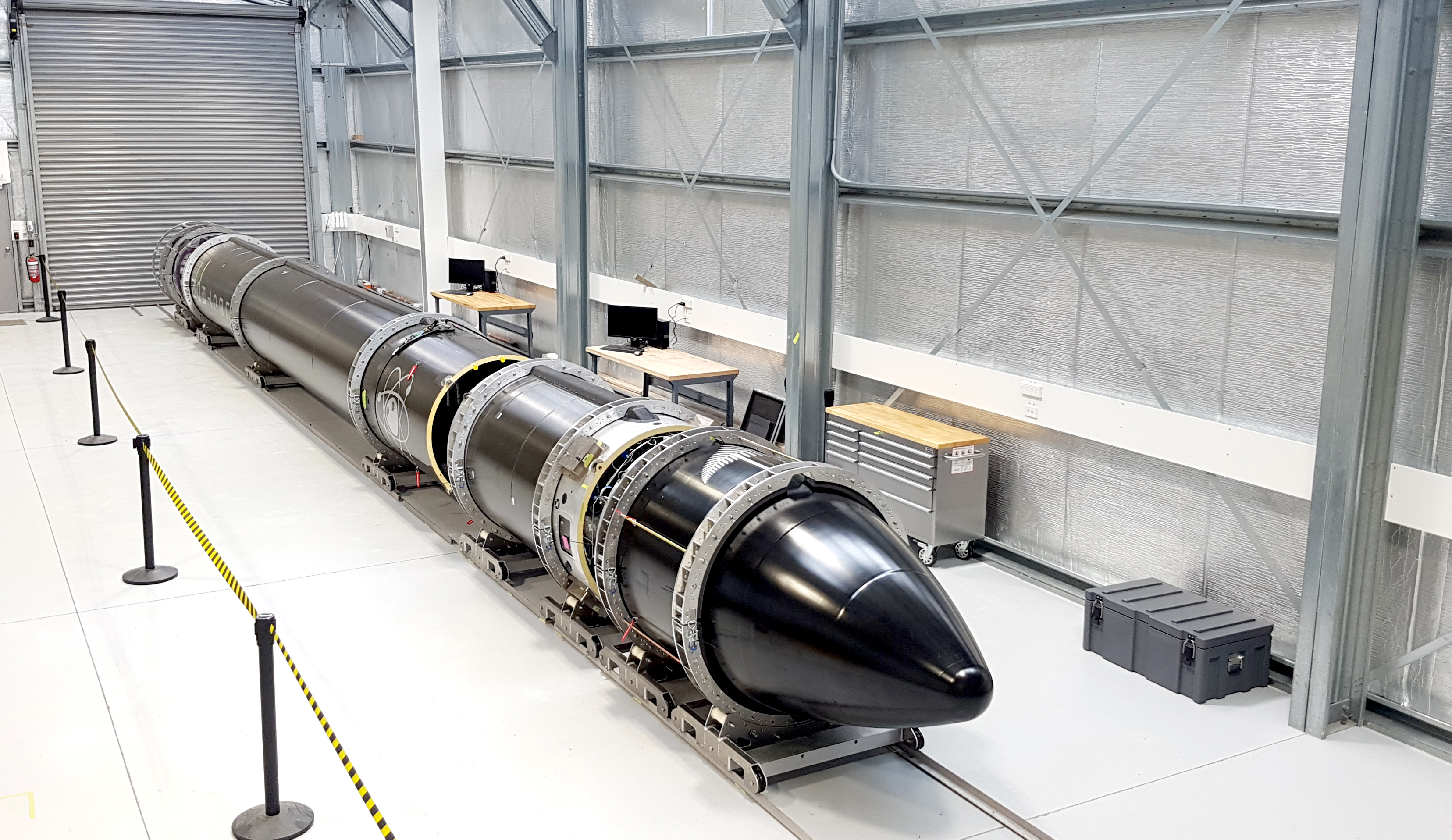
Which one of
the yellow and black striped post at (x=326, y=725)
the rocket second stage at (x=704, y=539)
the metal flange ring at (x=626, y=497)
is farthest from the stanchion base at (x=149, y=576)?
the metal flange ring at (x=626, y=497)

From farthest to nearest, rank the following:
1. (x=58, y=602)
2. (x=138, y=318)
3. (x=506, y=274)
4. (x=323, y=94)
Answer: (x=323, y=94), (x=138, y=318), (x=506, y=274), (x=58, y=602)

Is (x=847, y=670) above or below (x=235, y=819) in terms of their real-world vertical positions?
above

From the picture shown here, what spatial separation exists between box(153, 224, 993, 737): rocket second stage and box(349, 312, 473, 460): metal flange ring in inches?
22.7

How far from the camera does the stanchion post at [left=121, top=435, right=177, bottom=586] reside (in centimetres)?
722

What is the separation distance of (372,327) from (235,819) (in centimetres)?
512

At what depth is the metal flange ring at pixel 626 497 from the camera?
5609 mm

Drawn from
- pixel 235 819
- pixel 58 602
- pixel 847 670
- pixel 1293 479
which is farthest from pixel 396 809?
pixel 1293 479

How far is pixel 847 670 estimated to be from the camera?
455 centimetres

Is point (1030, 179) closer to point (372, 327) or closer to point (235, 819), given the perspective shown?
point (372, 327)

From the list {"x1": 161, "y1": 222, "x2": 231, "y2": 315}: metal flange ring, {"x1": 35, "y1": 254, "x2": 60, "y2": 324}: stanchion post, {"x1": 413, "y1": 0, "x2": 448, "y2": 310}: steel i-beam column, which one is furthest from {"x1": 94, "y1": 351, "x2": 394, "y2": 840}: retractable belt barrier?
{"x1": 35, "y1": 254, "x2": 60, "y2": 324}: stanchion post

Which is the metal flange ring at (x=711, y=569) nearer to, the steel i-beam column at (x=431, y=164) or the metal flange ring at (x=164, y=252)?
the steel i-beam column at (x=431, y=164)

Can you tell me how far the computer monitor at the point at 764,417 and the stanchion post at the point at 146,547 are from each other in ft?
14.8

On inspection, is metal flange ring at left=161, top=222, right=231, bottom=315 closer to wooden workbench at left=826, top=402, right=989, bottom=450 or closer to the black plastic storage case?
wooden workbench at left=826, top=402, right=989, bottom=450

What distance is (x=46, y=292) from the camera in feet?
56.8
